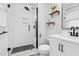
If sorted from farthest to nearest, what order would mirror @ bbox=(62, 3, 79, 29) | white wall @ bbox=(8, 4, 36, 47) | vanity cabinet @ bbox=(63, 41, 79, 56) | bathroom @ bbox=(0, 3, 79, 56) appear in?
1. white wall @ bbox=(8, 4, 36, 47)
2. bathroom @ bbox=(0, 3, 79, 56)
3. mirror @ bbox=(62, 3, 79, 29)
4. vanity cabinet @ bbox=(63, 41, 79, 56)

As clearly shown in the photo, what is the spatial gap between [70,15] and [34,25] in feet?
5.15

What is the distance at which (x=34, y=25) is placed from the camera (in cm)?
308

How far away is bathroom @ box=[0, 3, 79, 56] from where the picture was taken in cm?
192

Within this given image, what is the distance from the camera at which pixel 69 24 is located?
1.97 m

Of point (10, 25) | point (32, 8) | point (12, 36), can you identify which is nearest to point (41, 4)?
point (32, 8)

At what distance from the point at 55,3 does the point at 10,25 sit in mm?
1787

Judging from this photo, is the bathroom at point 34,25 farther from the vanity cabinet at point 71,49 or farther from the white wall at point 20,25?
the vanity cabinet at point 71,49

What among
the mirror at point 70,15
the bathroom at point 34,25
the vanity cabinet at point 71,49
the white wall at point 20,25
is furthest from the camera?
the white wall at point 20,25

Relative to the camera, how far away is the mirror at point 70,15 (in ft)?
5.81

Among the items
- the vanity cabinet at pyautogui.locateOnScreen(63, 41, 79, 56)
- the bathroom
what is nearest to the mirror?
the bathroom

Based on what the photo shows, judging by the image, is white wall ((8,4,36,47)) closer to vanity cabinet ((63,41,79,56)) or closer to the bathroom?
the bathroom

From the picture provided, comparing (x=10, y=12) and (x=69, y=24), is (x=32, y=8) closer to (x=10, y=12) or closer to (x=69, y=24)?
(x=10, y=12)

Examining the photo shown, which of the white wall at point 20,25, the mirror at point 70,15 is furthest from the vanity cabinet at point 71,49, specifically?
the white wall at point 20,25

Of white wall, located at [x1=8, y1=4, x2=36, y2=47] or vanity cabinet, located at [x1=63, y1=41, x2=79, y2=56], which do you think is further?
white wall, located at [x1=8, y1=4, x2=36, y2=47]
